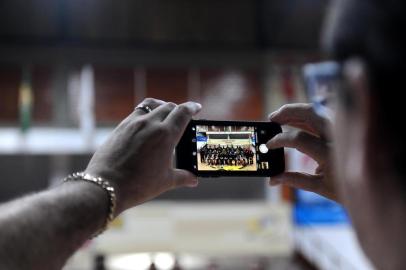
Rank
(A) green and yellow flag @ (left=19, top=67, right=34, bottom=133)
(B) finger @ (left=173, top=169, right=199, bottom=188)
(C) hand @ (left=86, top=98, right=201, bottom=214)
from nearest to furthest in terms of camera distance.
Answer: (C) hand @ (left=86, top=98, right=201, bottom=214), (B) finger @ (left=173, top=169, right=199, bottom=188), (A) green and yellow flag @ (left=19, top=67, right=34, bottom=133)

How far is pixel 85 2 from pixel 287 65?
1691 mm

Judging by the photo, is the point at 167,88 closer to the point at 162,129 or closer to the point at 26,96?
the point at 26,96

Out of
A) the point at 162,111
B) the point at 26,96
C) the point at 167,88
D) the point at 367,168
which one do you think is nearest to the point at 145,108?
the point at 162,111

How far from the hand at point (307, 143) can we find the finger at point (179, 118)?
0.64 ft

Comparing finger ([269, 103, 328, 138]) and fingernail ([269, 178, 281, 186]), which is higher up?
finger ([269, 103, 328, 138])

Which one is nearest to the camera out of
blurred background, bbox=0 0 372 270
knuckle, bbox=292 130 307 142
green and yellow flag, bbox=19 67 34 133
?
knuckle, bbox=292 130 307 142

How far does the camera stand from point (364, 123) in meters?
0.49

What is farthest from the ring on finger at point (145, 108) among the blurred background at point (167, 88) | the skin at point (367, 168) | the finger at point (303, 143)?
the blurred background at point (167, 88)

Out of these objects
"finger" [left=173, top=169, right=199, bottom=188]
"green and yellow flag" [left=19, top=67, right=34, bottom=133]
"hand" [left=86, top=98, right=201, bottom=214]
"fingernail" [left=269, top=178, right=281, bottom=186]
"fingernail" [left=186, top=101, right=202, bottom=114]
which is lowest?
"fingernail" [left=269, top=178, right=281, bottom=186]

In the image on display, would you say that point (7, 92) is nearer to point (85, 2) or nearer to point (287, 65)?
point (85, 2)

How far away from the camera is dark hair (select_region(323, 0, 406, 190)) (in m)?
0.46

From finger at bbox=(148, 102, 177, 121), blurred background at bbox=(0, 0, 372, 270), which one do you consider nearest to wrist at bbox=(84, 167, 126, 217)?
finger at bbox=(148, 102, 177, 121)

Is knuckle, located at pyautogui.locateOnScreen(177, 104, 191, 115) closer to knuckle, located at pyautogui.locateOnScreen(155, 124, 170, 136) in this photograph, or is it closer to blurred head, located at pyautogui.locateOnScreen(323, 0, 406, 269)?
knuckle, located at pyautogui.locateOnScreen(155, 124, 170, 136)

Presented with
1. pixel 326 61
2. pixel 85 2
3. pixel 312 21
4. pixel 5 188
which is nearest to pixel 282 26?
pixel 312 21
